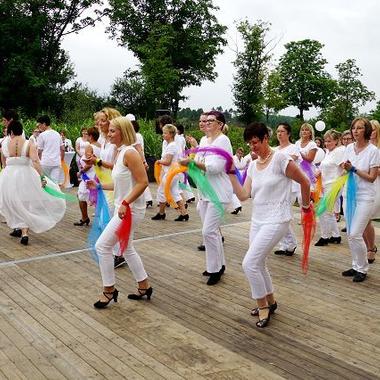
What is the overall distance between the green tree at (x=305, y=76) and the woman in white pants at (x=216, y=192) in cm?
5277

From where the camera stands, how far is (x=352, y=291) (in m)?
6.08

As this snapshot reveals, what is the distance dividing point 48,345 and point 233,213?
6771 millimetres

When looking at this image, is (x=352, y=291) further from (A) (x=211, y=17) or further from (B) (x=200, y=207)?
(A) (x=211, y=17)

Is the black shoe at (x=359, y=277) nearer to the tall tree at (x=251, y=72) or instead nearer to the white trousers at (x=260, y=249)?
the white trousers at (x=260, y=249)

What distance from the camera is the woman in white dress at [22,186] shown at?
809 centimetres

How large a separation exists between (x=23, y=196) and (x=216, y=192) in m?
3.48

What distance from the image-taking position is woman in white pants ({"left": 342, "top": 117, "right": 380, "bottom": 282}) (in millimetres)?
6258

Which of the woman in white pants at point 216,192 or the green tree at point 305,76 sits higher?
the green tree at point 305,76

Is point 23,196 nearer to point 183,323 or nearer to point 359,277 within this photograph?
point 183,323

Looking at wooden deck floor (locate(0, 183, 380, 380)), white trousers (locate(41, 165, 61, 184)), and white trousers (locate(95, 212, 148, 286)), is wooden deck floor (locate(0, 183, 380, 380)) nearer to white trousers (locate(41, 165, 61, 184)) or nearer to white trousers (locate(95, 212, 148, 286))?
white trousers (locate(95, 212, 148, 286))

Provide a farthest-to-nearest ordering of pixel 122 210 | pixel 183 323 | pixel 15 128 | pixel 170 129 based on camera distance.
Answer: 1. pixel 170 129
2. pixel 15 128
3. pixel 122 210
4. pixel 183 323

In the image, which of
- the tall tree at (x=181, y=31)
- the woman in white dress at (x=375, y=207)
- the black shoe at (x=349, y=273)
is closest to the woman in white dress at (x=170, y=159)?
the woman in white dress at (x=375, y=207)

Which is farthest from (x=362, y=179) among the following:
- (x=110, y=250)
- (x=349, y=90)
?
(x=349, y=90)

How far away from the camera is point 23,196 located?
821cm
